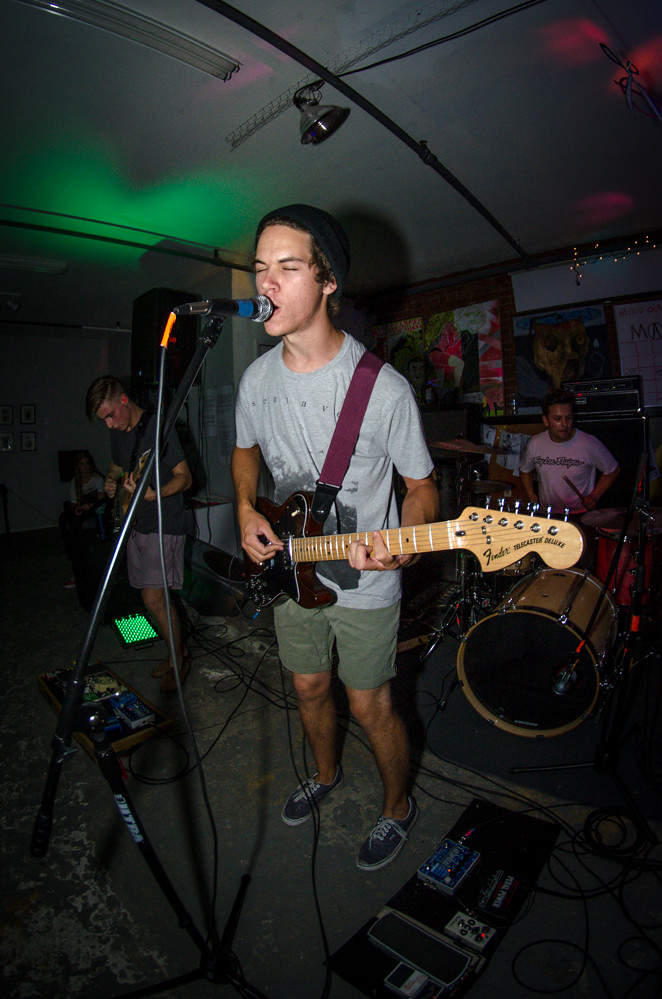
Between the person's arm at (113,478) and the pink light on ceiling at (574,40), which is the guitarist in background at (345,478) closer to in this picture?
the person's arm at (113,478)

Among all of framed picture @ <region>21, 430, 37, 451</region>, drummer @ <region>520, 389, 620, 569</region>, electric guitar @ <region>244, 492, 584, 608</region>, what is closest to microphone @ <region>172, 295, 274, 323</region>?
electric guitar @ <region>244, 492, 584, 608</region>

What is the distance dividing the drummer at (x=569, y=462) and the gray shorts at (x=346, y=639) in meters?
3.26

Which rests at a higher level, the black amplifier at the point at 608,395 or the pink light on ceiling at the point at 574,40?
the pink light on ceiling at the point at 574,40

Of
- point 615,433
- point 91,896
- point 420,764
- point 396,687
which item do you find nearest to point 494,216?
point 615,433

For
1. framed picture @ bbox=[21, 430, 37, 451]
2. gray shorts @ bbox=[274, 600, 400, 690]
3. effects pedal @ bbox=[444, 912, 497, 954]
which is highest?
framed picture @ bbox=[21, 430, 37, 451]

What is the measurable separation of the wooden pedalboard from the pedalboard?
1511 millimetres

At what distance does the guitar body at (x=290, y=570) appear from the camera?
6.19 ft

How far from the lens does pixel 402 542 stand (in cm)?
164

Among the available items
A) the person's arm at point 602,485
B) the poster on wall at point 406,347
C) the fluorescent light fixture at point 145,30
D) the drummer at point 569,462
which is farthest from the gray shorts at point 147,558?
the poster on wall at point 406,347

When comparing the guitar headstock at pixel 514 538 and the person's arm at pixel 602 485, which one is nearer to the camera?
the guitar headstock at pixel 514 538

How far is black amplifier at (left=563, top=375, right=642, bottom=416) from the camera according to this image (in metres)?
4.85

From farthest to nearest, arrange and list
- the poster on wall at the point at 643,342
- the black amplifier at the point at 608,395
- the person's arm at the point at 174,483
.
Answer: the poster on wall at the point at 643,342 < the black amplifier at the point at 608,395 < the person's arm at the point at 174,483

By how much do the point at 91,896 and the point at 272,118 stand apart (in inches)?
176

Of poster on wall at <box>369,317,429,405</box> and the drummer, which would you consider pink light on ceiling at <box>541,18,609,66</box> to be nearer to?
the drummer
